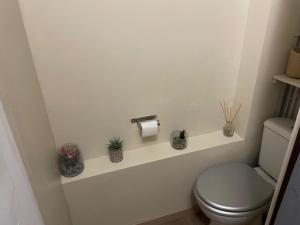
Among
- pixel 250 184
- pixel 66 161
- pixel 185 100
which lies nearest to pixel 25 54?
pixel 66 161

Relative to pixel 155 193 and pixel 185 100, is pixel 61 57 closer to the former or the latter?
pixel 185 100

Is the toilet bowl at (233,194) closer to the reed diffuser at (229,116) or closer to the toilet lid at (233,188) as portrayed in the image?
the toilet lid at (233,188)

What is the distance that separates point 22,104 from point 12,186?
265 mm

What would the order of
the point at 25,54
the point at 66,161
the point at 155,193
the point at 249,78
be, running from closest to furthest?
1. the point at 25,54
2. the point at 66,161
3. the point at 249,78
4. the point at 155,193

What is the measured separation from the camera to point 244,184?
1.36 m

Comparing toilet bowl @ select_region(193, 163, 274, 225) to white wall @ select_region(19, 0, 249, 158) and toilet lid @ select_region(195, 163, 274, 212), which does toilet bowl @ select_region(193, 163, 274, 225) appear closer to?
toilet lid @ select_region(195, 163, 274, 212)

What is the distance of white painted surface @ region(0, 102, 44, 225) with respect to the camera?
Result: 1.82ft

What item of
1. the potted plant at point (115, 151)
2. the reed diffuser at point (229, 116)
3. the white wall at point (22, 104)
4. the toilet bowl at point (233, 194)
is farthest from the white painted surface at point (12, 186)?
the reed diffuser at point (229, 116)

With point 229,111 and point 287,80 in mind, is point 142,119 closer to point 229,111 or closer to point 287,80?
point 229,111

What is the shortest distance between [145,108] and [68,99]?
440 millimetres

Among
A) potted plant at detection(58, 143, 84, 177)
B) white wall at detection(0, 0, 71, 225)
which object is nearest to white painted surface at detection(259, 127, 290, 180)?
potted plant at detection(58, 143, 84, 177)

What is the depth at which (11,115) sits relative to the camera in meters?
0.61

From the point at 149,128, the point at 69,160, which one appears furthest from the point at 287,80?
the point at 69,160

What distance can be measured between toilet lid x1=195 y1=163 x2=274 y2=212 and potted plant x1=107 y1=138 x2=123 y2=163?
0.49 m
